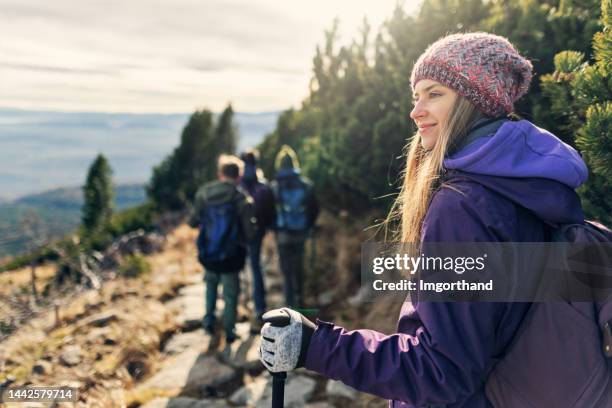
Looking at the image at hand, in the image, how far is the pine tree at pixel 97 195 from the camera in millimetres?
41938

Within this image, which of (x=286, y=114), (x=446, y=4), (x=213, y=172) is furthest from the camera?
(x=213, y=172)

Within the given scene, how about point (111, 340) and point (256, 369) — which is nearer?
point (256, 369)

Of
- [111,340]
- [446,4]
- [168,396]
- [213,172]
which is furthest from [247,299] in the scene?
[213,172]

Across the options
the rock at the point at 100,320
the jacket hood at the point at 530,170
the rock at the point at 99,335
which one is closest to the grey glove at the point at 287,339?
the jacket hood at the point at 530,170

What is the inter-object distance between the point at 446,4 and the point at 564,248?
4361mm

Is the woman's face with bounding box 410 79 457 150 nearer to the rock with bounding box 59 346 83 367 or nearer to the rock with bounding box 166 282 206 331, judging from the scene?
the rock with bounding box 59 346 83 367

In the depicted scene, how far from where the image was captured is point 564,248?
4.42 ft

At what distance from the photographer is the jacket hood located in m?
1.34

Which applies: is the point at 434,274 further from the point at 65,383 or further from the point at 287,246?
the point at 287,246

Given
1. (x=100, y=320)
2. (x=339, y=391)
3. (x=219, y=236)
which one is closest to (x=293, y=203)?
(x=219, y=236)

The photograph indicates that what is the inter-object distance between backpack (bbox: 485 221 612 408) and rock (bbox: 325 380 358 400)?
10.8ft

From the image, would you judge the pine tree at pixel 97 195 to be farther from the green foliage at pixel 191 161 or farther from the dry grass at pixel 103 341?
the dry grass at pixel 103 341

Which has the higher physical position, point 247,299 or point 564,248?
point 564,248

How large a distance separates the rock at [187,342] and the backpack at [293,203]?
1.89 metres
